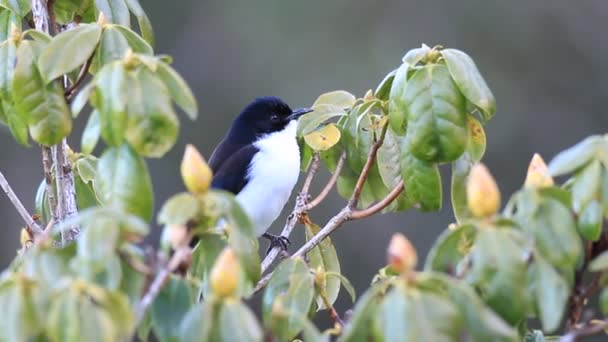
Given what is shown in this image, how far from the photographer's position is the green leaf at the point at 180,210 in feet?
4.98

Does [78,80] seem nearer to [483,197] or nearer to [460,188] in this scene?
[460,188]

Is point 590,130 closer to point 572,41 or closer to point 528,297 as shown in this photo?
point 572,41

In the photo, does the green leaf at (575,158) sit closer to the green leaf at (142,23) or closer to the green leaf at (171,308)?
the green leaf at (171,308)

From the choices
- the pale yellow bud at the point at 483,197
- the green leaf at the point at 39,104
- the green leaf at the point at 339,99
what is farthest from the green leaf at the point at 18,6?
the pale yellow bud at the point at 483,197

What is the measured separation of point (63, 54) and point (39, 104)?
17 cm

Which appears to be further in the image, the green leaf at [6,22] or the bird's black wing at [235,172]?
the bird's black wing at [235,172]

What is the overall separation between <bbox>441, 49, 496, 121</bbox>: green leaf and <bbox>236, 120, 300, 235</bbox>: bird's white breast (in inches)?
84.3

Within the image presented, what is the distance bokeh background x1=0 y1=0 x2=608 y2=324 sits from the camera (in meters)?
9.80

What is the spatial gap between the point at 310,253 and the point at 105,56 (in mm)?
849

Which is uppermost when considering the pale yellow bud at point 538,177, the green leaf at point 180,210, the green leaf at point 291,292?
the green leaf at point 180,210

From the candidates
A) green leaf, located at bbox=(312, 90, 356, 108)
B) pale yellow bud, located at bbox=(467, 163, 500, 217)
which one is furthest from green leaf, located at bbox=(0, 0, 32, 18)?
pale yellow bud, located at bbox=(467, 163, 500, 217)

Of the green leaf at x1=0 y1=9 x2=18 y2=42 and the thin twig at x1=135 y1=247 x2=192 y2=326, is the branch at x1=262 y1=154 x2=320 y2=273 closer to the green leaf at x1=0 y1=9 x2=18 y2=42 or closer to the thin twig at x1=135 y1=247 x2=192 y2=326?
the green leaf at x1=0 y1=9 x2=18 y2=42

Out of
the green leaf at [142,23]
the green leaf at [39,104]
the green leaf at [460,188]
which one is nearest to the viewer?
the green leaf at [39,104]

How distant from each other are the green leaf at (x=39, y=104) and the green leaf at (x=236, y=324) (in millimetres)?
829
